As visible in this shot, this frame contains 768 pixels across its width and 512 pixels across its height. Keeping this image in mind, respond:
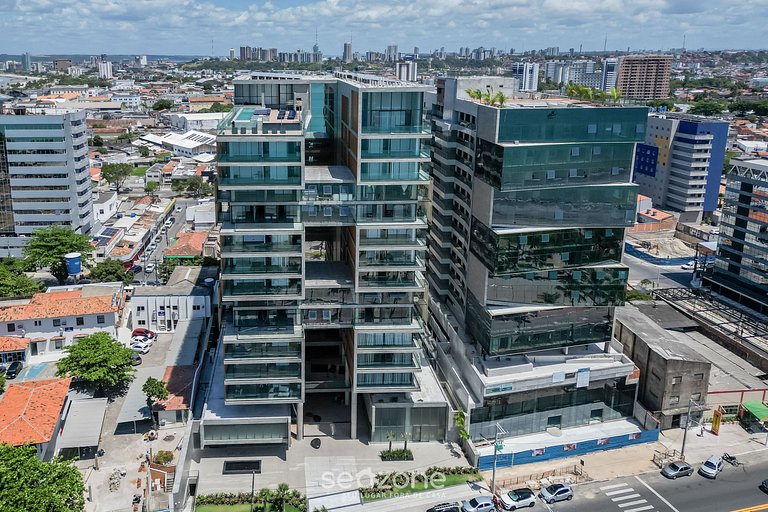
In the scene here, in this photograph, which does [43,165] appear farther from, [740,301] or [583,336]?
[740,301]


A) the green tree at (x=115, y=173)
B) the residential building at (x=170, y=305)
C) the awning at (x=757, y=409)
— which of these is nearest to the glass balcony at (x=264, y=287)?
the residential building at (x=170, y=305)

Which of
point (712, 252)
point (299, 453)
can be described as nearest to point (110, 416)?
point (299, 453)

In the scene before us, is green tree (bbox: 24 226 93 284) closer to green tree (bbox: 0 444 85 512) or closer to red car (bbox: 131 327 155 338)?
red car (bbox: 131 327 155 338)

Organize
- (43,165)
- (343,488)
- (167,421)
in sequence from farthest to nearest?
1. (43,165)
2. (167,421)
3. (343,488)

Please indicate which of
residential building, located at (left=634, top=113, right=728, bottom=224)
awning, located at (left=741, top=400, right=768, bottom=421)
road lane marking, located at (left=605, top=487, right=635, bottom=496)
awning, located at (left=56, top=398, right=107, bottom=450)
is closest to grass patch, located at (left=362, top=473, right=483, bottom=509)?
road lane marking, located at (left=605, top=487, right=635, bottom=496)

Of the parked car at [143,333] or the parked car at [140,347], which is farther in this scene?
the parked car at [143,333]

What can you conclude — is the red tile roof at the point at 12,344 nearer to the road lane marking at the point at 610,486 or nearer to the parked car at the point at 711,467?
the road lane marking at the point at 610,486
